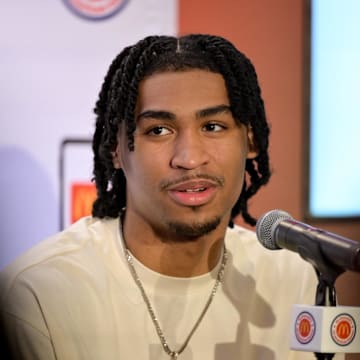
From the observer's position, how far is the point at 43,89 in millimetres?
3111

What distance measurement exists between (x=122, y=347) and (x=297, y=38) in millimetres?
1945

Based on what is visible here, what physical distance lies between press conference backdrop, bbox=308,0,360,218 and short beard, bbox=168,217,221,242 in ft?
5.25

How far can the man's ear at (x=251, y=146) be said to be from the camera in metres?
2.23

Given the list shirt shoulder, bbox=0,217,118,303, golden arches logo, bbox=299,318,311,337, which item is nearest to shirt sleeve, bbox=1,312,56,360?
shirt shoulder, bbox=0,217,118,303

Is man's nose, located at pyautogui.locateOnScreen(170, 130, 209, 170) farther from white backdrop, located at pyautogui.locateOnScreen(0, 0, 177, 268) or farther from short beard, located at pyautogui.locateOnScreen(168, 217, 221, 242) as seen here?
white backdrop, located at pyautogui.locateOnScreen(0, 0, 177, 268)

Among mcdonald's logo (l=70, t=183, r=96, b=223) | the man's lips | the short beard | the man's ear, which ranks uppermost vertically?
the man's ear

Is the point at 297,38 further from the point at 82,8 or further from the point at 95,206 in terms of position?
the point at 95,206

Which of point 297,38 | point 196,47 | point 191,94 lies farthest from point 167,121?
point 297,38

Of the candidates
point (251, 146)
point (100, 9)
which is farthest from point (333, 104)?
point (251, 146)

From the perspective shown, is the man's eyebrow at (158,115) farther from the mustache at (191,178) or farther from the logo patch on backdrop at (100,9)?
the logo patch on backdrop at (100,9)

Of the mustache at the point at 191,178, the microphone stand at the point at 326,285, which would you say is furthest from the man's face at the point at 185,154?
the microphone stand at the point at 326,285

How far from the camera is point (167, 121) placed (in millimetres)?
2045

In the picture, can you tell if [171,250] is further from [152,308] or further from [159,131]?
[159,131]

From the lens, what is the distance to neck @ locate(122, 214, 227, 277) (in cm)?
214
